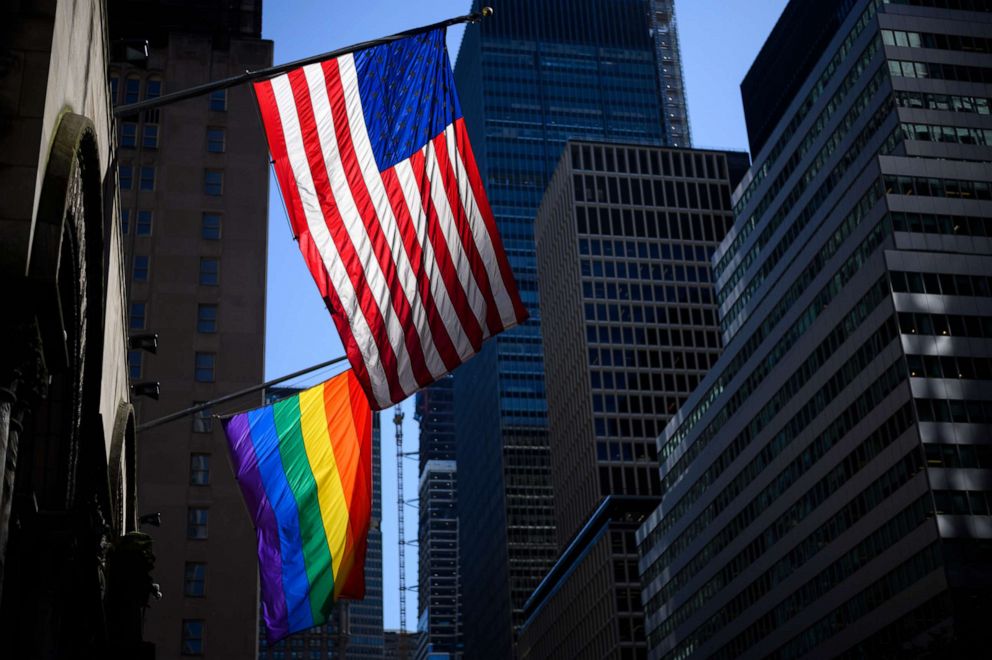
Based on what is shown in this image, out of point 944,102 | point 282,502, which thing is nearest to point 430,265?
point 282,502

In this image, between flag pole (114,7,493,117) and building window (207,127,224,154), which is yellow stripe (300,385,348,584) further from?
building window (207,127,224,154)

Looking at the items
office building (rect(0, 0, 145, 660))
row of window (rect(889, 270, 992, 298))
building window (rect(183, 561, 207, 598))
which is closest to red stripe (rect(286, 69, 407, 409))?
office building (rect(0, 0, 145, 660))

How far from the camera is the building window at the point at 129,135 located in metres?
72.2

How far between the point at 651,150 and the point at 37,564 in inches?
6827

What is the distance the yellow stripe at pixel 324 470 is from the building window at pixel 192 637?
3849 cm

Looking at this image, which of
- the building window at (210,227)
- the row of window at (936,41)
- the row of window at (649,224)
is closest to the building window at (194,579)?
the building window at (210,227)

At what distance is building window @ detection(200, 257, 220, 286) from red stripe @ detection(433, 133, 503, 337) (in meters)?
50.0

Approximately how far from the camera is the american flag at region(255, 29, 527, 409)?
20.2m

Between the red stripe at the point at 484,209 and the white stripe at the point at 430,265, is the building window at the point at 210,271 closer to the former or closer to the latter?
the red stripe at the point at 484,209

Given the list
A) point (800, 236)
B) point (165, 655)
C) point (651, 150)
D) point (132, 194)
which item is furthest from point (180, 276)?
point (651, 150)

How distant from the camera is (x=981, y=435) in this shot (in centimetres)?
8031

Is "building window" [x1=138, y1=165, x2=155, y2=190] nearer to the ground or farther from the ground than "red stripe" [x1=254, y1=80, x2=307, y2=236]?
farther from the ground

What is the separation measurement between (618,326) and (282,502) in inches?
6006

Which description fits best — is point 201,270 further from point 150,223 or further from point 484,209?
point 484,209
